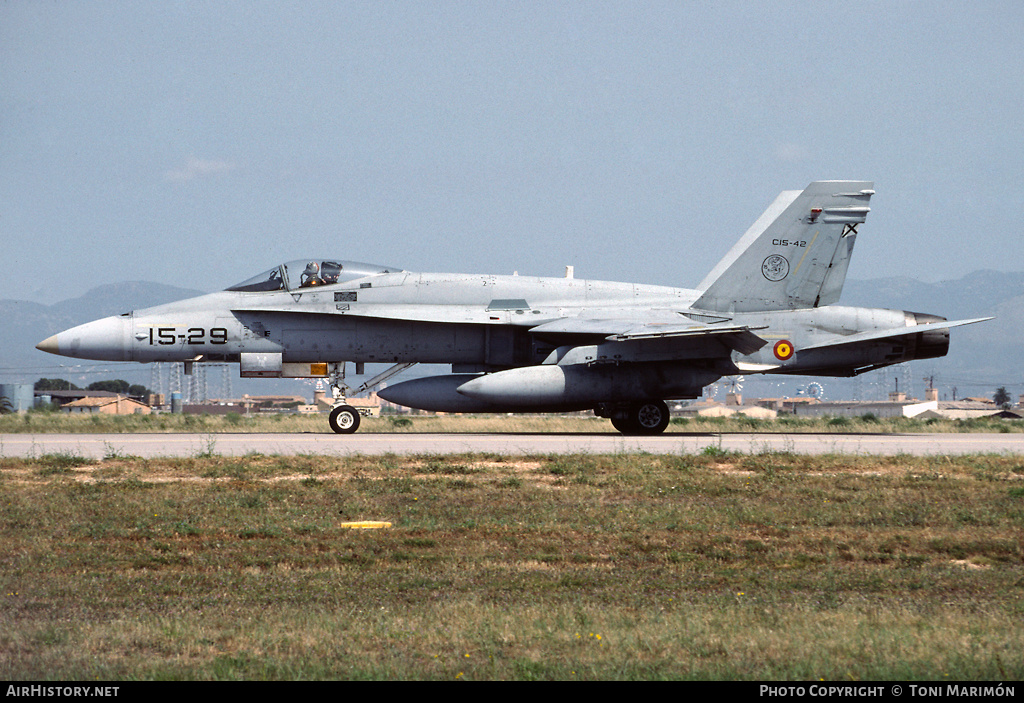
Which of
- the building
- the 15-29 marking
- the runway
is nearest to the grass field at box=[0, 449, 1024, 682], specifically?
the runway

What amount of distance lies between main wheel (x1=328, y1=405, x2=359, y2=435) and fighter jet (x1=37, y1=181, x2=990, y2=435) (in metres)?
0.03

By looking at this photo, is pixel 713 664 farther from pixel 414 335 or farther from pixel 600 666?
pixel 414 335

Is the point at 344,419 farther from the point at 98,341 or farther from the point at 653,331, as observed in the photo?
the point at 653,331

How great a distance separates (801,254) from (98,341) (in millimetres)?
15406

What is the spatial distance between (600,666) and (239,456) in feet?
37.9

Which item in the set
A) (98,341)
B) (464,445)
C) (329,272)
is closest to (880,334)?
(464,445)

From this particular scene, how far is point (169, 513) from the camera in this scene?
1018 cm

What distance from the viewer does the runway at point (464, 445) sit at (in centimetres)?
1689

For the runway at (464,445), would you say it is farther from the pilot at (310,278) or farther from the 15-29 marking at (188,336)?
the pilot at (310,278)

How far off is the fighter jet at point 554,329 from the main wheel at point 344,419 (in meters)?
0.03

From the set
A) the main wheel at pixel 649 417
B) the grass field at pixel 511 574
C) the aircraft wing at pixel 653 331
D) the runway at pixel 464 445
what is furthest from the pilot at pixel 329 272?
the grass field at pixel 511 574

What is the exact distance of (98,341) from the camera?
21.5m

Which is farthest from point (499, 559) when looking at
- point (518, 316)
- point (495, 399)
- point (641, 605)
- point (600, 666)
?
point (518, 316)

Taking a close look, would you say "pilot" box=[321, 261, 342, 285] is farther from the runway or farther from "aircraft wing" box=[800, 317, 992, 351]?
"aircraft wing" box=[800, 317, 992, 351]
